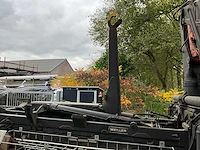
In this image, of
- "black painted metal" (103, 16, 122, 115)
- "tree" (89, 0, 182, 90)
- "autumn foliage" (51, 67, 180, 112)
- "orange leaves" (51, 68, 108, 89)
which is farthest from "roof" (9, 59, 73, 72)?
"black painted metal" (103, 16, 122, 115)

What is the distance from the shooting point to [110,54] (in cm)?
273

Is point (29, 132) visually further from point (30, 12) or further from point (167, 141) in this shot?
point (30, 12)

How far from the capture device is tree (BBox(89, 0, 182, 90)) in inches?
508

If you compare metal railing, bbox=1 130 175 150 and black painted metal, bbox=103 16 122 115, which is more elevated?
black painted metal, bbox=103 16 122 115

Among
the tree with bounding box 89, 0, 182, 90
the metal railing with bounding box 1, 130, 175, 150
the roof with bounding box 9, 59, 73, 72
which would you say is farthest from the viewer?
the roof with bounding box 9, 59, 73, 72

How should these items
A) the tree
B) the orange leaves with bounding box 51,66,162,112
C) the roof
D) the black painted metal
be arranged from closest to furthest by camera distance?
the black painted metal → the orange leaves with bounding box 51,66,162,112 → the tree → the roof

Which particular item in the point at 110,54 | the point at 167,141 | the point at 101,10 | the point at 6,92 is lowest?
the point at 167,141

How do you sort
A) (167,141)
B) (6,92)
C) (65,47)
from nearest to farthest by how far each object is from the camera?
(167,141) < (6,92) < (65,47)

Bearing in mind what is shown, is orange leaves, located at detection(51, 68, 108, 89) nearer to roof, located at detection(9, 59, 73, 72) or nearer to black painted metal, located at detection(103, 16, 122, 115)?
black painted metal, located at detection(103, 16, 122, 115)

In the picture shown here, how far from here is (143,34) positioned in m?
13.4

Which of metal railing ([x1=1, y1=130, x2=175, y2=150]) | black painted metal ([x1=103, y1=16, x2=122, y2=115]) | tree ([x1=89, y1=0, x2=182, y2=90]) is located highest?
tree ([x1=89, y1=0, x2=182, y2=90])

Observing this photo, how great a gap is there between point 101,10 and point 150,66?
4.72 m

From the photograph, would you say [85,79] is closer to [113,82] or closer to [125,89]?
[125,89]

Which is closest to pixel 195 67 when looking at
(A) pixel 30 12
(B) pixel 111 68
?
(B) pixel 111 68
